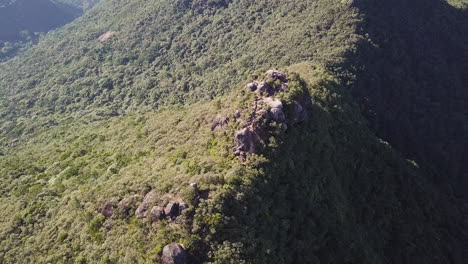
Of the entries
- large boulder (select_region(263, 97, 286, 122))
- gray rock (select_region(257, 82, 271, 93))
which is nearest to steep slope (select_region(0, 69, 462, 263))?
large boulder (select_region(263, 97, 286, 122))

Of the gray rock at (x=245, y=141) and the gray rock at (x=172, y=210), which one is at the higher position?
the gray rock at (x=245, y=141)

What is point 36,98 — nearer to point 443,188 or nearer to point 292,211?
point 292,211

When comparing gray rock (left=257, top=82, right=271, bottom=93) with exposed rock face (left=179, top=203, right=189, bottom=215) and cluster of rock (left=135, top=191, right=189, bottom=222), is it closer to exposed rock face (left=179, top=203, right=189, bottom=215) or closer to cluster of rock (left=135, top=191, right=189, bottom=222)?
exposed rock face (left=179, top=203, right=189, bottom=215)

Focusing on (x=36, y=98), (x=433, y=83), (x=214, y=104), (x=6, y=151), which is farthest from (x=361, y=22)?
(x=36, y=98)

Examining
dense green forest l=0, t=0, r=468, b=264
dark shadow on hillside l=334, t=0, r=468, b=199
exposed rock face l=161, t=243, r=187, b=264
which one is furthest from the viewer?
dark shadow on hillside l=334, t=0, r=468, b=199

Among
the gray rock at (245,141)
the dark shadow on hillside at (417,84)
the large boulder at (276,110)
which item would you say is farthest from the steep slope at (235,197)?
the dark shadow on hillside at (417,84)

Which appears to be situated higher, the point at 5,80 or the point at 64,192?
the point at 64,192

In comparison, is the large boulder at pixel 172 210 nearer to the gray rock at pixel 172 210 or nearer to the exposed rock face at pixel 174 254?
the gray rock at pixel 172 210
